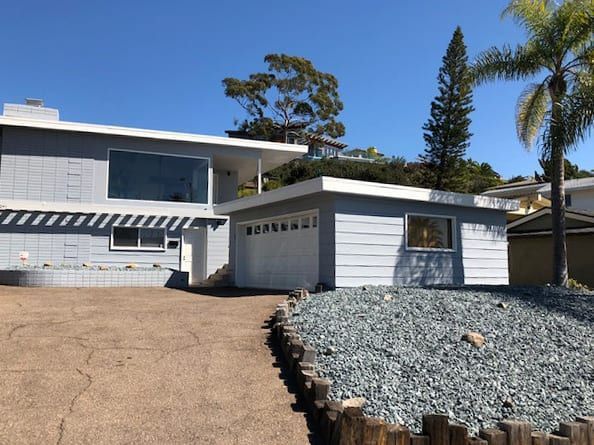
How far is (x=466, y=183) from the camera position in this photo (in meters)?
37.0

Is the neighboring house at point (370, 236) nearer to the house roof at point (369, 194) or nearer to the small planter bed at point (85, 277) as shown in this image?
the house roof at point (369, 194)

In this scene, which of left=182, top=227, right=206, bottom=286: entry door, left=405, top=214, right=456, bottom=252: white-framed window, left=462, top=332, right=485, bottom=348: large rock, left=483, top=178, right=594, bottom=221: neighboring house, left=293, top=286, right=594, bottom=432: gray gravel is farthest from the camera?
left=483, top=178, right=594, bottom=221: neighboring house

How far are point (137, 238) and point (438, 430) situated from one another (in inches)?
619

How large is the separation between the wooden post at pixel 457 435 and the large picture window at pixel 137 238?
15648 millimetres

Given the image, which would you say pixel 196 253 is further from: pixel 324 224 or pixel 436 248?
pixel 436 248

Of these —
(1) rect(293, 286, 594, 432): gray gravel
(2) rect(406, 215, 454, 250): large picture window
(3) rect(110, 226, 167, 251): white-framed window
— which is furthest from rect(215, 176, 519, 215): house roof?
(3) rect(110, 226, 167, 251): white-framed window

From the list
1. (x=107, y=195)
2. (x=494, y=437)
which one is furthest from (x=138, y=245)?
(x=494, y=437)

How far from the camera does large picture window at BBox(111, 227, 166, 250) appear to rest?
58.7 feet

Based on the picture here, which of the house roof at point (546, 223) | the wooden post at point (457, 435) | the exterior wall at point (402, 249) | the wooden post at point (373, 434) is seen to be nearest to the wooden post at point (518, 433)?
the wooden post at point (457, 435)

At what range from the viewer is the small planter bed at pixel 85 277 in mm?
14414

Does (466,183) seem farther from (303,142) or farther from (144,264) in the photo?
(144,264)

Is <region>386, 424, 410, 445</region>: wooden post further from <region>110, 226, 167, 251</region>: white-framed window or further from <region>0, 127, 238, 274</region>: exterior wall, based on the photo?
<region>110, 226, 167, 251</region>: white-framed window

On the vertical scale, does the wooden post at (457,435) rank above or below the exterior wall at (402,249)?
below

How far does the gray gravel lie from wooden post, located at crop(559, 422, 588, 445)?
80cm
